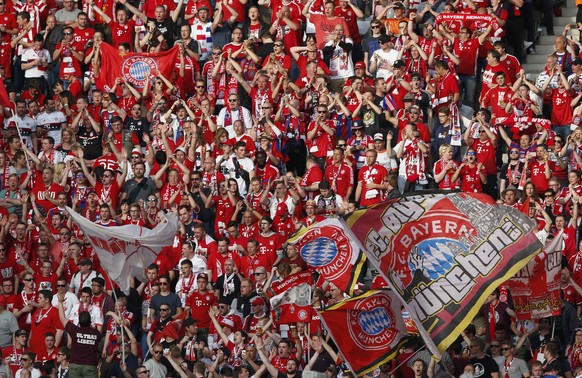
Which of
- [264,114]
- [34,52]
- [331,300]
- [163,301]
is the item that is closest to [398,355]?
[331,300]

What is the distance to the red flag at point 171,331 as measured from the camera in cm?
2669

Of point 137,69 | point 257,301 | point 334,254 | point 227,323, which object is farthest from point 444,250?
point 137,69

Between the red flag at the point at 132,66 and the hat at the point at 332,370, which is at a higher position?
the red flag at the point at 132,66

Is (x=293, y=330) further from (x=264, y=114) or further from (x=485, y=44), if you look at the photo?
(x=485, y=44)

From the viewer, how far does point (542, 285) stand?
25453 mm

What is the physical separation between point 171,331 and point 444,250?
532cm

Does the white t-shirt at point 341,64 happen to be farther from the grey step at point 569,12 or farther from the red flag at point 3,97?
the red flag at point 3,97

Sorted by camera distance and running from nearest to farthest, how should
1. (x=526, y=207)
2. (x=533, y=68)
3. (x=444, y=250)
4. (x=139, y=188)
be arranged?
(x=444, y=250), (x=526, y=207), (x=139, y=188), (x=533, y=68)

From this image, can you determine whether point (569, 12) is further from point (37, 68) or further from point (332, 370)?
point (332, 370)

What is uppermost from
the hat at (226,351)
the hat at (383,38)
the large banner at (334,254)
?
the hat at (383,38)

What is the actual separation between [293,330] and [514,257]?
434 centimetres

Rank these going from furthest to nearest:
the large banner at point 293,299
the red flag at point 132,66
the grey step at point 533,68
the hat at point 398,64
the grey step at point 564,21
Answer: the grey step at point 564,21
the grey step at point 533,68
the red flag at point 132,66
the hat at point 398,64
the large banner at point 293,299

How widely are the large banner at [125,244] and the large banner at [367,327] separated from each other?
3317mm

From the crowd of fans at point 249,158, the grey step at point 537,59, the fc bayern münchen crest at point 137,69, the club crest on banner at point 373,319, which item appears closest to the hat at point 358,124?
the crowd of fans at point 249,158
